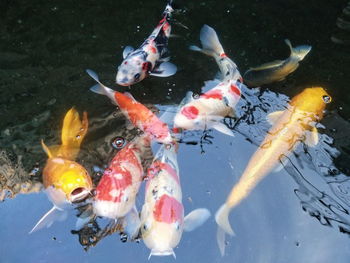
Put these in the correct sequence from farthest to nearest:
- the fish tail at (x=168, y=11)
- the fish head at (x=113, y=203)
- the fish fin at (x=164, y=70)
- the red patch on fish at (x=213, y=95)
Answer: the fish tail at (x=168, y=11)
the fish fin at (x=164, y=70)
the red patch on fish at (x=213, y=95)
the fish head at (x=113, y=203)

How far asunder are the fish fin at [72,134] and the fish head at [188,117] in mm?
685

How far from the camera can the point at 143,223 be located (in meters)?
2.56

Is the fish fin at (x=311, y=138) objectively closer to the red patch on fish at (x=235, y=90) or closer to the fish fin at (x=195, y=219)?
the red patch on fish at (x=235, y=90)

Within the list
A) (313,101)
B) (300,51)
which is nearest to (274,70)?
(300,51)

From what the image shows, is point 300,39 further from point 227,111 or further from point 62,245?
point 62,245

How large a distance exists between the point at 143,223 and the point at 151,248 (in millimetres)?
151

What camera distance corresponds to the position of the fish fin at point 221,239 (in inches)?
104

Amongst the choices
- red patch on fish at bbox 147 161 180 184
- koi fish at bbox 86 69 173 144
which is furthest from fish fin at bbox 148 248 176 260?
koi fish at bbox 86 69 173 144

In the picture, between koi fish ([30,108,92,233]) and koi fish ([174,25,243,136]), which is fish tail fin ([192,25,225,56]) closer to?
koi fish ([174,25,243,136])

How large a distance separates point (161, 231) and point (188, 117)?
92 centimetres

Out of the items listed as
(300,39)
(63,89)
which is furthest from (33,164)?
(300,39)

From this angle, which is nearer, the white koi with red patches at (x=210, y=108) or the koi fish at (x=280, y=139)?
the koi fish at (x=280, y=139)

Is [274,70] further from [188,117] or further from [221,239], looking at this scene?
[221,239]

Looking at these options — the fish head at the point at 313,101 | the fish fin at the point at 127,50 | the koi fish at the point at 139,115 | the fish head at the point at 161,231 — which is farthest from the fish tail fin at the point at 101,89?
the fish head at the point at 313,101
